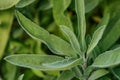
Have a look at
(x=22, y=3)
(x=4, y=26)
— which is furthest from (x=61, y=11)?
(x=4, y=26)

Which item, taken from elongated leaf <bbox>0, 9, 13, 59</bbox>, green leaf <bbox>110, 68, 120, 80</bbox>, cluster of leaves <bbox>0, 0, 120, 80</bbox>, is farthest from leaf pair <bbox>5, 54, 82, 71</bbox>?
elongated leaf <bbox>0, 9, 13, 59</bbox>

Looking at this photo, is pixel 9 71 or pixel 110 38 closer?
pixel 110 38

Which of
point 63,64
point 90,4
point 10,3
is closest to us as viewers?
point 63,64

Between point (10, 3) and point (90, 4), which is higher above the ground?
point (10, 3)

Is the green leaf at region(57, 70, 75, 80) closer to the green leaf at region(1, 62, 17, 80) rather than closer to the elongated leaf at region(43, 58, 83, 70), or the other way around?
the elongated leaf at region(43, 58, 83, 70)

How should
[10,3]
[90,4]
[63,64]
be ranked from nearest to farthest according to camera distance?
[63,64] → [10,3] → [90,4]

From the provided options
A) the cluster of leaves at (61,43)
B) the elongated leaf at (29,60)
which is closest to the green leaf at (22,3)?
the cluster of leaves at (61,43)

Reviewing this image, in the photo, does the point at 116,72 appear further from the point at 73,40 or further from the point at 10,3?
the point at 10,3

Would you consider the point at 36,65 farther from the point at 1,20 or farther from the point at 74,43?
the point at 1,20
